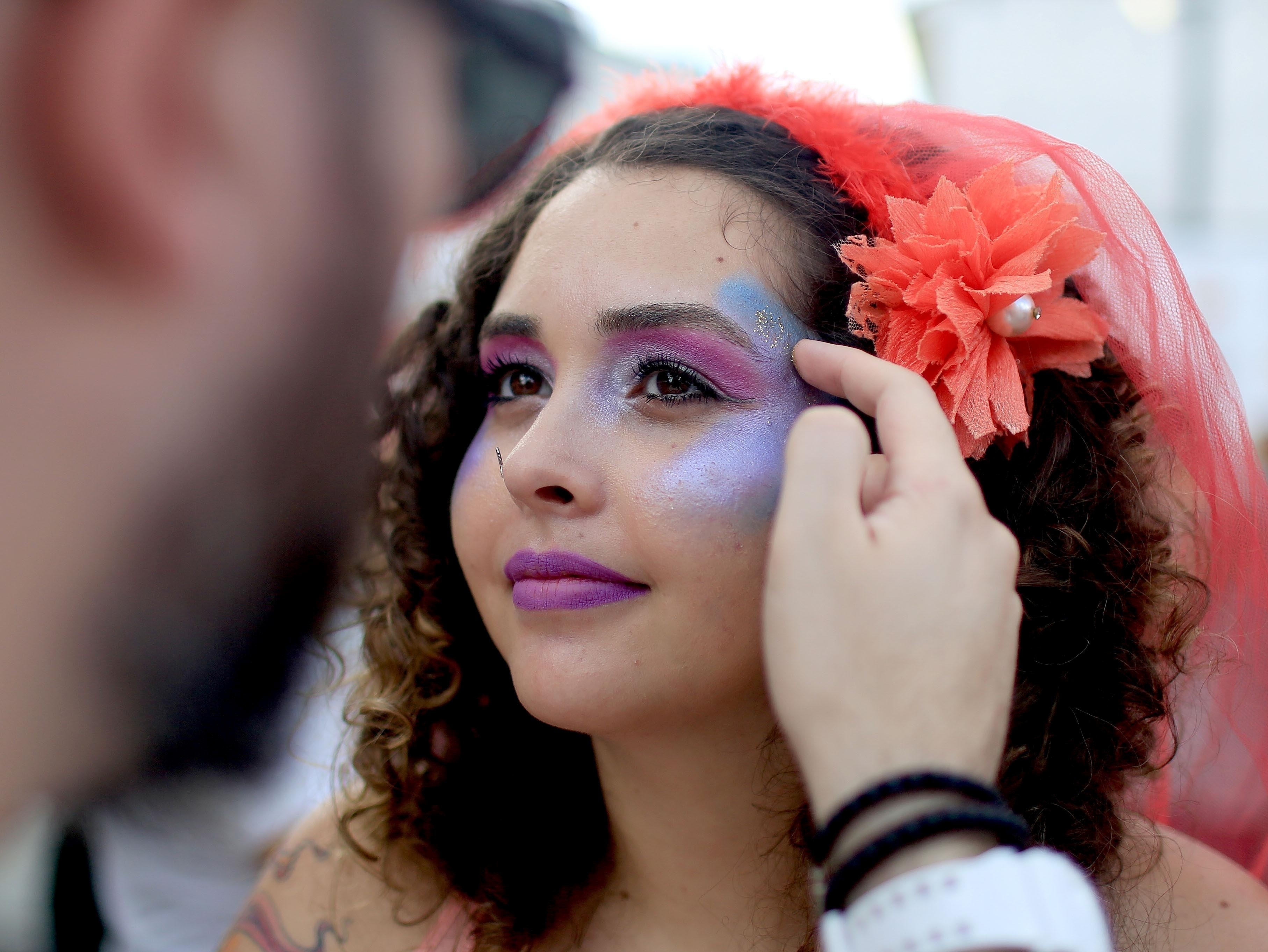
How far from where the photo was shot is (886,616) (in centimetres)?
81

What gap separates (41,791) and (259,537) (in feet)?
1.52

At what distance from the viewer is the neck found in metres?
1.28

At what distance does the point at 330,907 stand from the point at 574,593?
90 cm

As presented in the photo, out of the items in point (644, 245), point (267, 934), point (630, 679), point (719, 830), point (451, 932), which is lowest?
point (267, 934)

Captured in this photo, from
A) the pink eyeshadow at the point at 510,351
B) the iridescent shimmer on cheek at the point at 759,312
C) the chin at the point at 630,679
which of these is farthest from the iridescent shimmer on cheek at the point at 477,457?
the iridescent shimmer on cheek at the point at 759,312

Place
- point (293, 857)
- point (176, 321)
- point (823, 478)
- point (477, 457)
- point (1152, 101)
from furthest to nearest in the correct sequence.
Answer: point (1152, 101)
point (293, 857)
point (477, 457)
point (176, 321)
point (823, 478)

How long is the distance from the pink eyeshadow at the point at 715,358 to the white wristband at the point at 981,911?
2.15ft

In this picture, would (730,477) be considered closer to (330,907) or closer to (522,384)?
(522,384)

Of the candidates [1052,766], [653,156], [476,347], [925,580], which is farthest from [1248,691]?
[476,347]

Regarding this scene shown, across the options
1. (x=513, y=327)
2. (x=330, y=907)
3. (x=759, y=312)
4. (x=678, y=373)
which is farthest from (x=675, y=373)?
(x=330, y=907)

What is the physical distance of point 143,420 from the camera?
3.55 ft

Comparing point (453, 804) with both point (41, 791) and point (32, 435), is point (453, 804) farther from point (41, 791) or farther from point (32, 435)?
point (32, 435)

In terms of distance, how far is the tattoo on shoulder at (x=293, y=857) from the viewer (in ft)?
5.47

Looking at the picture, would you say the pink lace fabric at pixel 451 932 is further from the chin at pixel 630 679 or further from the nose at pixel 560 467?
the nose at pixel 560 467
